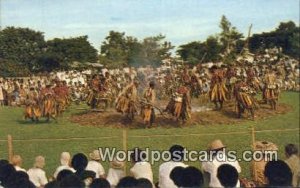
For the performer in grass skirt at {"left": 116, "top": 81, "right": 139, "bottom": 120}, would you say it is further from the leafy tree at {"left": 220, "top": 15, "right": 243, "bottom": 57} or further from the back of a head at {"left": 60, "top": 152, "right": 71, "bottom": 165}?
the leafy tree at {"left": 220, "top": 15, "right": 243, "bottom": 57}

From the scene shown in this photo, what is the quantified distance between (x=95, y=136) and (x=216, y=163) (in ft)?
5.51

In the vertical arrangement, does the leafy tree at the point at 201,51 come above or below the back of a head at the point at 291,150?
above

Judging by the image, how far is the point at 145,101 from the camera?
8492mm

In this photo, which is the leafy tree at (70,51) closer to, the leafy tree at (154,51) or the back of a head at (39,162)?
the leafy tree at (154,51)

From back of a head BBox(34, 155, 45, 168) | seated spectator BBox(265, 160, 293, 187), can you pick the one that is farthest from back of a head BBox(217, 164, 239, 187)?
back of a head BBox(34, 155, 45, 168)

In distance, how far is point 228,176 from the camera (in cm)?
676

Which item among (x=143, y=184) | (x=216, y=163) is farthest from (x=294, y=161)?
(x=143, y=184)

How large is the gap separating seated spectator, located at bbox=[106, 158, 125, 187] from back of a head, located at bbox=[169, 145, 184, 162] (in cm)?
59

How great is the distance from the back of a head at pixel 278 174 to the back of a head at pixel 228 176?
35 cm

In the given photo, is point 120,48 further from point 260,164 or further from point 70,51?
point 260,164

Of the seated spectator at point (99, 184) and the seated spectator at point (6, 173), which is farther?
the seated spectator at point (6, 173)

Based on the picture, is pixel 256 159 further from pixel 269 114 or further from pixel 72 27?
pixel 72 27

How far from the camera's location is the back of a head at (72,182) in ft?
21.4

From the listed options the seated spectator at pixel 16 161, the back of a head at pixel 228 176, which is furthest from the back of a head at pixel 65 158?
the back of a head at pixel 228 176
